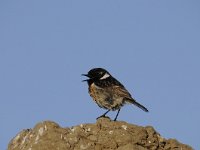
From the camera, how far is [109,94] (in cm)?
1380

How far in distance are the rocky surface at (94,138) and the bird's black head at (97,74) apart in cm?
360

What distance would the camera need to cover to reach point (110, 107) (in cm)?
1390

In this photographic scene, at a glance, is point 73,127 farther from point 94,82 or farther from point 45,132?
point 94,82

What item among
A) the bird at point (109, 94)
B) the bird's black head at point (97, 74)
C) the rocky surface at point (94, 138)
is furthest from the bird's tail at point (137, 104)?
the rocky surface at point (94, 138)

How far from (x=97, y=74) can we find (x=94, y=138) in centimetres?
435

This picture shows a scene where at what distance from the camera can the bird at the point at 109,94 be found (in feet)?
45.0

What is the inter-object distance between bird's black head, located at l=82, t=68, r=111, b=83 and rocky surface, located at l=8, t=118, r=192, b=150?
3605 mm

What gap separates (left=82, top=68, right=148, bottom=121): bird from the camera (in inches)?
540

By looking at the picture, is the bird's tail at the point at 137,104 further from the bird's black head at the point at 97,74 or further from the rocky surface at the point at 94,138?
the rocky surface at the point at 94,138

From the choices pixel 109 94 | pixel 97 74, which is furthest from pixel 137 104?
pixel 97 74

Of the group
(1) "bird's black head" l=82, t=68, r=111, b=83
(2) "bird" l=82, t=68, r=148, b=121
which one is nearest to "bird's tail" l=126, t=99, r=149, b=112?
(2) "bird" l=82, t=68, r=148, b=121

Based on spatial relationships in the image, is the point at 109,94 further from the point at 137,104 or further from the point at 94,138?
the point at 94,138

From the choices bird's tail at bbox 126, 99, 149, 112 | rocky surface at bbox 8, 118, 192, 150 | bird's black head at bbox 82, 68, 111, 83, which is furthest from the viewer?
bird's black head at bbox 82, 68, 111, 83

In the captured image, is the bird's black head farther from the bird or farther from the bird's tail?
the bird's tail
